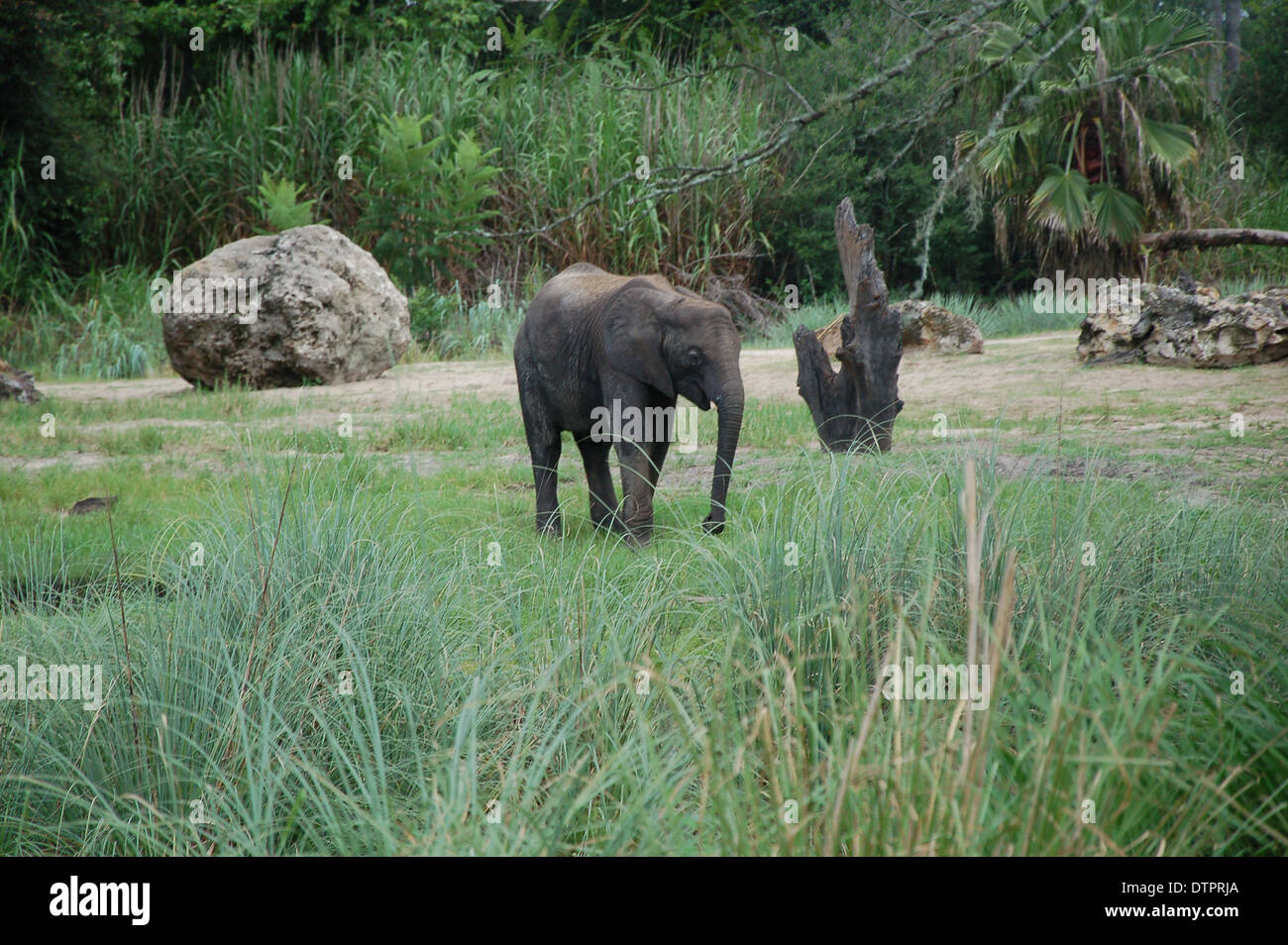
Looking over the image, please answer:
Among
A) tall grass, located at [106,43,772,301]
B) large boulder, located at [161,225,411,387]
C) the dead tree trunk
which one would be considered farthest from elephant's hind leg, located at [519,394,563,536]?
tall grass, located at [106,43,772,301]

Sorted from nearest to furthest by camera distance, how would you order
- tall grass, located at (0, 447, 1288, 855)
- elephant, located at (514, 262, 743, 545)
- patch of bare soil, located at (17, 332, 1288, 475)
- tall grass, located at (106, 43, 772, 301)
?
tall grass, located at (0, 447, 1288, 855)
elephant, located at (514, 262, 743, 545)
patch of bare soil, located at (17, 332, 1288, 475)
tall grass, located at (106, 43, 772, 301)

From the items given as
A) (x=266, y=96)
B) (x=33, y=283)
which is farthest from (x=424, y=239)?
(x=33, y=283)

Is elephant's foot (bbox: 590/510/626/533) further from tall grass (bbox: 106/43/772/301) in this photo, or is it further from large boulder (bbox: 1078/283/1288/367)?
tall grass (bbox: 106/43/772/301)

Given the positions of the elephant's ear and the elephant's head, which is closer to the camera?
the elephant's head

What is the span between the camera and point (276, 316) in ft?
37.7

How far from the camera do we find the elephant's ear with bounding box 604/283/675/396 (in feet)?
18.6

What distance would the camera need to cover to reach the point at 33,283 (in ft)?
52.4

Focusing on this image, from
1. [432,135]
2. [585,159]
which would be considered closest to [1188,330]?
[585,159]

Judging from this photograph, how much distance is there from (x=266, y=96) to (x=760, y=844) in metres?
18.3

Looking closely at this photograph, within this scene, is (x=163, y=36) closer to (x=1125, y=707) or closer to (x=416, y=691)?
(x=416, y=691)

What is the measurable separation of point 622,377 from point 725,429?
0.59 m

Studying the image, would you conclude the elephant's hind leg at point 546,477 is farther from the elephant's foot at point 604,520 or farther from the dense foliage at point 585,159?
the dense foliage at point 585,159

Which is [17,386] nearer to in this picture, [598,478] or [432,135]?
[598,478]

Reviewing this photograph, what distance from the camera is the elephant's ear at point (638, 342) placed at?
5668 mm
